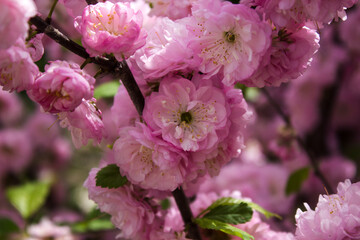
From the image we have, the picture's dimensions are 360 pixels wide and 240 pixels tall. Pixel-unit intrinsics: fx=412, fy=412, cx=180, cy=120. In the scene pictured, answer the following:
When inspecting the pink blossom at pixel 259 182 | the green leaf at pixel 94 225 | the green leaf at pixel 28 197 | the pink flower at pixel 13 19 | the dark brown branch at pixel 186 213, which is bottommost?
the green leaf at pixel 28 197

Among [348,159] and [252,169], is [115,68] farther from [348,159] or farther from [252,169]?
[348,159]

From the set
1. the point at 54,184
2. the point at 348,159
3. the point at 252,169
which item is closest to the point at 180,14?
the point at 252,169

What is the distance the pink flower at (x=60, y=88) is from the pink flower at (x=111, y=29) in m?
0.04

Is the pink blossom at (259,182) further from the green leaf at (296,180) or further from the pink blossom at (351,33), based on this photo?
the pink blossom at (351,33)

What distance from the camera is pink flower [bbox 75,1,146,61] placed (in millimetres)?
501

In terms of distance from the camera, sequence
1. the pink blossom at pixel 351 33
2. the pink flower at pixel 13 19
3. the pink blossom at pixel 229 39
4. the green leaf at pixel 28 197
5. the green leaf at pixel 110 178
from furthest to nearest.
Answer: the pink blossom at pixel 351 33
the green leaf at pixel 28 197
the green leaf at pixel 110 178
the pink blossom at pixel 229 39
the pink flower at pixel 13 19

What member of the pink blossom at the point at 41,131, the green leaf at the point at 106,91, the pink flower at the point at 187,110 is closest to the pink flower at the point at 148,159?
the pink flower at the point at 187,110

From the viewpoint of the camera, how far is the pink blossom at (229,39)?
0.51m

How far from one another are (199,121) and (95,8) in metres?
0.20

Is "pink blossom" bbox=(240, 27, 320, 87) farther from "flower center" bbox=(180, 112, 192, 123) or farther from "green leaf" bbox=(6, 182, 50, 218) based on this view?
"green leaf" bbox=(6, 182, 50, 218)

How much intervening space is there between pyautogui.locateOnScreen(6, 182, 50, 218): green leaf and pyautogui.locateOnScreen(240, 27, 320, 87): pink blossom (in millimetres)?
901

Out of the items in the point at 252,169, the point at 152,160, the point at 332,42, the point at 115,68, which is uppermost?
the point at 115,68

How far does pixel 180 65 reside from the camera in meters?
0.55

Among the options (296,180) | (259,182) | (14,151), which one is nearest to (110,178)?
(296,180)
